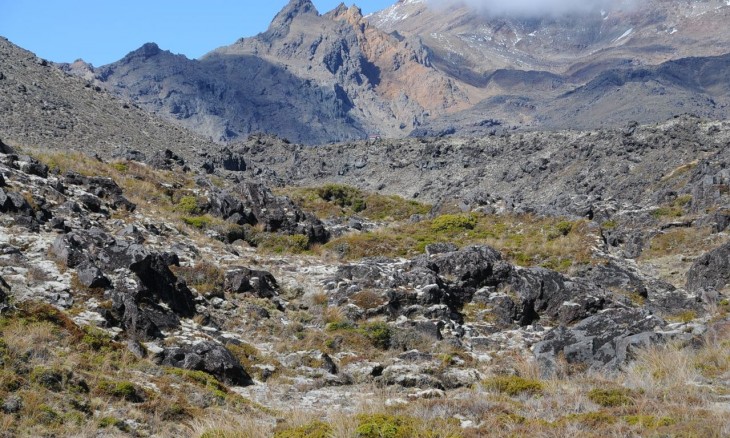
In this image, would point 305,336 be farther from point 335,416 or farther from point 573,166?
point 573,166

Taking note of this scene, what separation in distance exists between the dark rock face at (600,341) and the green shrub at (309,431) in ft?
19.4

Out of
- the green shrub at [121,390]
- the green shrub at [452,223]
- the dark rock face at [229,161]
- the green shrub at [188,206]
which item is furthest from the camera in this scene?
the dark rock face at [229,161]

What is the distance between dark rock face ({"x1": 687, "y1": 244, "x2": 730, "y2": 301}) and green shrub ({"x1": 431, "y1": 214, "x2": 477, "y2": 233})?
11443 millimetres

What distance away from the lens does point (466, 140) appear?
9850 centimetres

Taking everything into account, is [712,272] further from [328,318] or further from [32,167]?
[32,167]

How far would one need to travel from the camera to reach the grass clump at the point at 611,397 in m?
8.38

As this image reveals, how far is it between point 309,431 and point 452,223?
2543 cm

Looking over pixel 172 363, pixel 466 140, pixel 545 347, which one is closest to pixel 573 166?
pixel 466 140

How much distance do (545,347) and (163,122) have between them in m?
87.3

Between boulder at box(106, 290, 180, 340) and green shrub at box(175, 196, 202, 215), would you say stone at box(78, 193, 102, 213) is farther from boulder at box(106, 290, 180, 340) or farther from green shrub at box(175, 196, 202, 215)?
boulder at box(106, 290, 180, 340)

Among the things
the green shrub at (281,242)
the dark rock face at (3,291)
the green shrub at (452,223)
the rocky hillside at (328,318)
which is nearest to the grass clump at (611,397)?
the rocky hillside at (328,318)

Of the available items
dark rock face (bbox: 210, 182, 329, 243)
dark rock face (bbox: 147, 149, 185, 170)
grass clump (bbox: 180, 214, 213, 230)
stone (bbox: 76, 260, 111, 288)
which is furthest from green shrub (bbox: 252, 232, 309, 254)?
dark rock face (bbox: 147, 149, 185, 170)

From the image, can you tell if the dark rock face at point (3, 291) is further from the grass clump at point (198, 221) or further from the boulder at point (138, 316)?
the grass clump at point (198, 221)

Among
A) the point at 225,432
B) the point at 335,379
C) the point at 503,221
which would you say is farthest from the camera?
the point at 503,221
